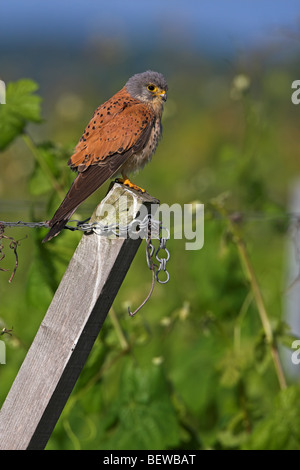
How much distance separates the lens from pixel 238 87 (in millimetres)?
3557

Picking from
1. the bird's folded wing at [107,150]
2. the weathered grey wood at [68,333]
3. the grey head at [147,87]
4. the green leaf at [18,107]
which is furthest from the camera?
the green leaf at [18,107]

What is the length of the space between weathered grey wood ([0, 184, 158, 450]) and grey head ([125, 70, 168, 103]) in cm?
81

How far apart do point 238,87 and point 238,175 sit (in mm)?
488

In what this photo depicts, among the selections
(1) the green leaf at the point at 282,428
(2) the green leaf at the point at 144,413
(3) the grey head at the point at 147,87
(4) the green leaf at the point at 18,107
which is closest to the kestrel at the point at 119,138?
(3) the grey head at the point at 147,87

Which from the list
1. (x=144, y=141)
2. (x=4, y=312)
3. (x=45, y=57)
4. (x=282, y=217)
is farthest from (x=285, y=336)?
(x=45, y=57)

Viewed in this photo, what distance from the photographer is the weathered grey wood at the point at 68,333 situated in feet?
5.72

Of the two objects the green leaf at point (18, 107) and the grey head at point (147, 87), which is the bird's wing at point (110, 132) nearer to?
the grey head at point (147, 87)

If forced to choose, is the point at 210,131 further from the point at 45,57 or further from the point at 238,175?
the point at 45,57

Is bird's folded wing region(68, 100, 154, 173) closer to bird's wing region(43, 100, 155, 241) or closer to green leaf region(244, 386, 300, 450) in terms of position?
bird's wing region(43, 100, 155, 241)

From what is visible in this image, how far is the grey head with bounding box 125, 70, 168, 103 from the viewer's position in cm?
254

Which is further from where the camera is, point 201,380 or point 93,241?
point 201,380

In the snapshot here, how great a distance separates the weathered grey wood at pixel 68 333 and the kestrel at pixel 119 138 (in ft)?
0.76

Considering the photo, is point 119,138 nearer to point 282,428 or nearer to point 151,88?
point 151,88
